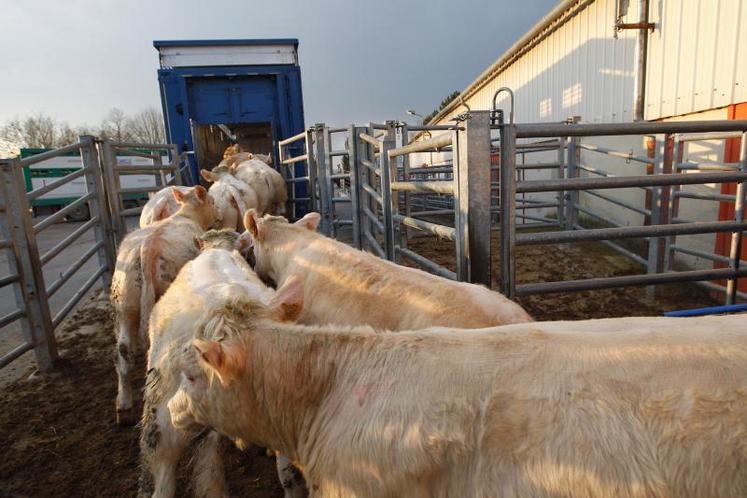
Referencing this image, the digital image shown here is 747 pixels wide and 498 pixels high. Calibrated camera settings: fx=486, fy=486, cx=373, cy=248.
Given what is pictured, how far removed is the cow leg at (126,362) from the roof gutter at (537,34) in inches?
430

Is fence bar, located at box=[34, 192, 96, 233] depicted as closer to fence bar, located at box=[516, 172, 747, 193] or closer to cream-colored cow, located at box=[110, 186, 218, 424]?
cream-colored cow, located at box=[110, 186, 218, 424]

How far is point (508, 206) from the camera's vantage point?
3.43m

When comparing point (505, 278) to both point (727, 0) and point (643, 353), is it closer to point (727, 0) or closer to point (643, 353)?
point (643, 353)

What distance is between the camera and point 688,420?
1270 mm

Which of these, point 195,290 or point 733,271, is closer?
point 195,290

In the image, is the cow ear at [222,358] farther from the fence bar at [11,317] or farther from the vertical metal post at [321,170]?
the vertical metal post at [321,170]

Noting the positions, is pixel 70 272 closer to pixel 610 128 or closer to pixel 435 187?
pixel 435 187

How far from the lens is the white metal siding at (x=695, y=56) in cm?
566

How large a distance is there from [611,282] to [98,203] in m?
6.37

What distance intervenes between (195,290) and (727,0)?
694 cm

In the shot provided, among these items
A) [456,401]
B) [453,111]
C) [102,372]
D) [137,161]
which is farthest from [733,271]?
[137,161]

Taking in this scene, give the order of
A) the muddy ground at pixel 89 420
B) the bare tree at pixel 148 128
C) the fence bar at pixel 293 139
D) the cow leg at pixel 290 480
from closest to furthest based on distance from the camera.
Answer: the cow leg at pixel 290 480
the muddy ground at pixel 89 420
the fence bar at pixel 293 139
the bare tree at pixel 148 128

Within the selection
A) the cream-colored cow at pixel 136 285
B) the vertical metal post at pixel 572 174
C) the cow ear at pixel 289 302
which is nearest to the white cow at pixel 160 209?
the cream-colored cow at pixel 136 285

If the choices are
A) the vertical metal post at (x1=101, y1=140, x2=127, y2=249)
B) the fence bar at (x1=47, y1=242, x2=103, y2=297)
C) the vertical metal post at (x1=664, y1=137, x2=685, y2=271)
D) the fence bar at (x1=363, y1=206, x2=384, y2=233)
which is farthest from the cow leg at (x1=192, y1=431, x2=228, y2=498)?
the vertical metal post at (x1=664, y1=137, x2=685, y2=271)
